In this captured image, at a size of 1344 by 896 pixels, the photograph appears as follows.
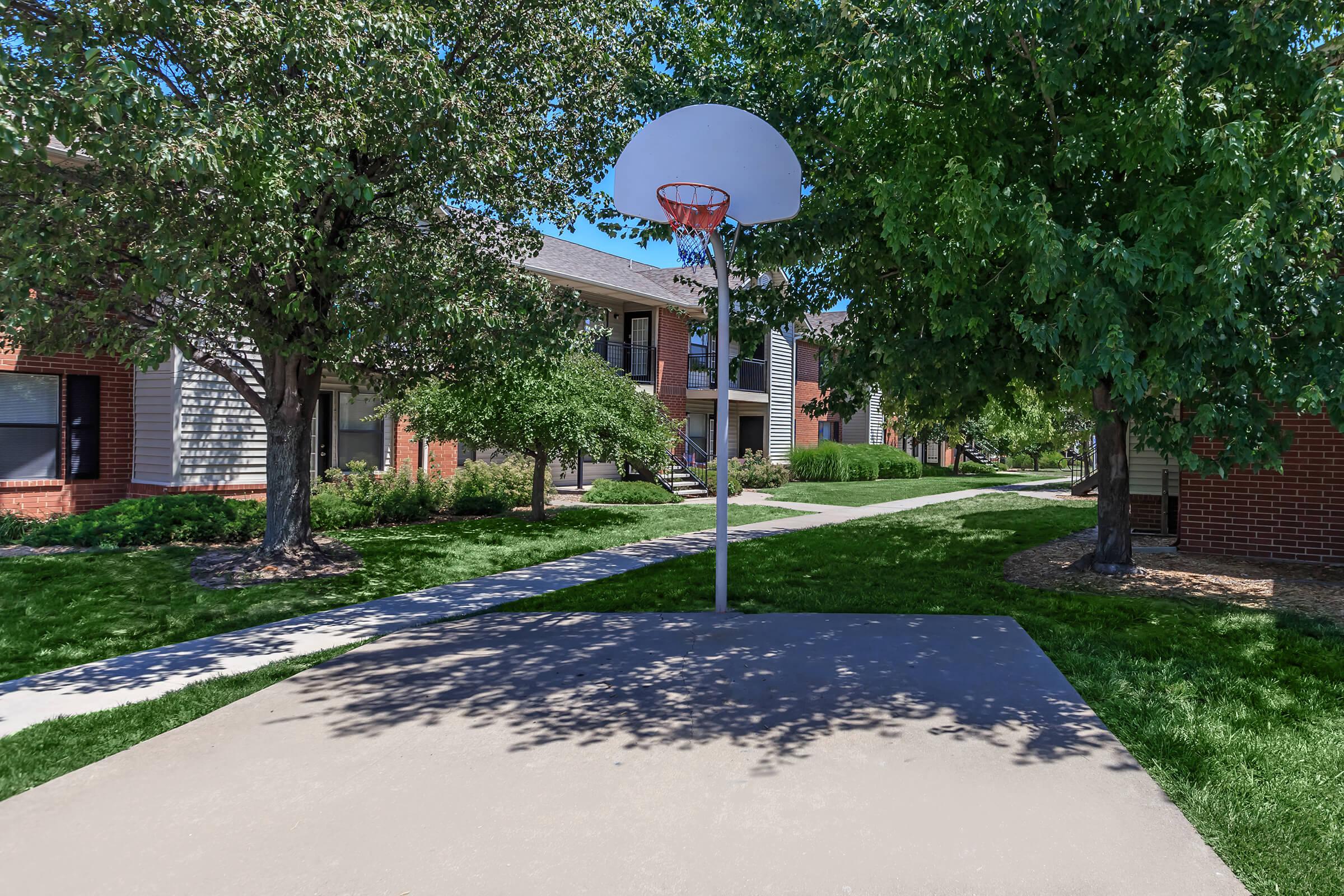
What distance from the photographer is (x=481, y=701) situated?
17.1 feet

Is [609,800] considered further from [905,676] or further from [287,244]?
[287,244]

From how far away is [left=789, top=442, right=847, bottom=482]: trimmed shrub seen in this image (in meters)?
28.6

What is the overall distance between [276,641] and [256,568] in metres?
3.06

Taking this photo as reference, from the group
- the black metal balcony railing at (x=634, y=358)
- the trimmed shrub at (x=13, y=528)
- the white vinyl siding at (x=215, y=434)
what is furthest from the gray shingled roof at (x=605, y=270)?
the trimmed shrub at (x=13, y=528)

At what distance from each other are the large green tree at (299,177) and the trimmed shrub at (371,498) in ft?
9.55

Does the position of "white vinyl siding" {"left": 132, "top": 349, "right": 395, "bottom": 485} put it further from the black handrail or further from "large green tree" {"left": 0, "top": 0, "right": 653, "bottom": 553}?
the black handrail

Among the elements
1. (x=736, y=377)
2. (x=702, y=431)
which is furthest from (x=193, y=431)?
(x=702, y=431)

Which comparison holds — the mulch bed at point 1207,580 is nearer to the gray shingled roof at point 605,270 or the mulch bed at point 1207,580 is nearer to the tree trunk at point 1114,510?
the tree trunk at point 1114,510

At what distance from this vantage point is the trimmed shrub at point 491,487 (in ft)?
52.4

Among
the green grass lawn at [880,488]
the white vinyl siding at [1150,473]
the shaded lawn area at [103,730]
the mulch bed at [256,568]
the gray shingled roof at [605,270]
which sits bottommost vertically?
the shaded lawn area at [103,730]

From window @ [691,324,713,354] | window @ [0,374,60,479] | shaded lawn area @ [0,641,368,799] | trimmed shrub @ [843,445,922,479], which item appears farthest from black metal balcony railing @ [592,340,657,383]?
shaded lawn area @ [0,641,368,799]

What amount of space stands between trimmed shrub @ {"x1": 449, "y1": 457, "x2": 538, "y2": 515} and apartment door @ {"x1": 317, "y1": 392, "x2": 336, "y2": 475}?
244cm

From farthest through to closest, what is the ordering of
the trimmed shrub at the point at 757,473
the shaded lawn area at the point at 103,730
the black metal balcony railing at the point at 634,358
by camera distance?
the trimmed shrub at the point at 757,473
the black metal balcony railing at the point at 634,358
the shaded lawn area at the point at 103,730

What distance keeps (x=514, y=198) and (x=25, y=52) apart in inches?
188
